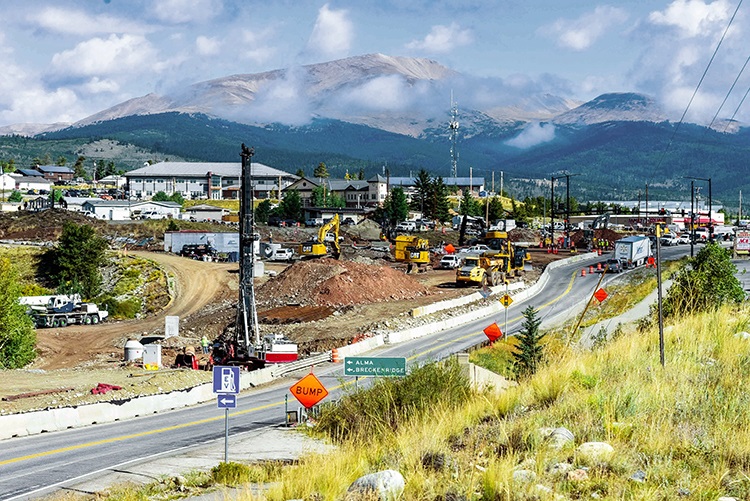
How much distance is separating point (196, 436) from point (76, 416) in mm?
5559

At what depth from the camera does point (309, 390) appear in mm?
26234

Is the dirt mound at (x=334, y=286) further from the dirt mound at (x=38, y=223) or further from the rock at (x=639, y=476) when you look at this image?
the rock at (x=639, y=476)

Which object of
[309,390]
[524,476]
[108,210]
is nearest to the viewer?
[524,476]

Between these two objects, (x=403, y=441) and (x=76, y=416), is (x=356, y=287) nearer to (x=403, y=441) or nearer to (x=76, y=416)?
(x=76, y=416)

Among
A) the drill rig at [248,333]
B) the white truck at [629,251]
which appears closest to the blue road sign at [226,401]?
the drill rig at [248,333]

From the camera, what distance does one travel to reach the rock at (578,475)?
11.3 metres

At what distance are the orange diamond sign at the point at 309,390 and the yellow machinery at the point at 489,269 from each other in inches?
1951

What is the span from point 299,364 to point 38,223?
91.4 meters

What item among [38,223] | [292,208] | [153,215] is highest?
[292,208]

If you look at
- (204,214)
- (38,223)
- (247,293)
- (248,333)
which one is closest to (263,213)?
(204,214)

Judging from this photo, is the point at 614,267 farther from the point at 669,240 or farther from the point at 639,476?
the point at 639,476

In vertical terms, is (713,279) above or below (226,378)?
above

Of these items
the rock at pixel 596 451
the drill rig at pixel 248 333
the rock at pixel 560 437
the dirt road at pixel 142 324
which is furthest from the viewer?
the dirt road at pixel 142 324

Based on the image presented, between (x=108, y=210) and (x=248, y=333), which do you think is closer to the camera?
(x=248, y=333)
